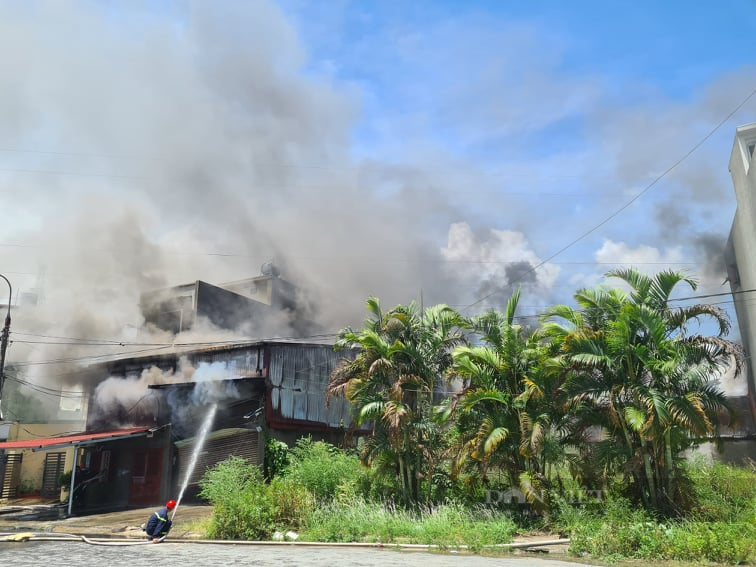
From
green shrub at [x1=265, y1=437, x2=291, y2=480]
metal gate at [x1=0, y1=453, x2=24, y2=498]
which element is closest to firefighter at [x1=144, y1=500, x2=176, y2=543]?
green shrub at [x1=265, y1=437, x2=291, y2=480]

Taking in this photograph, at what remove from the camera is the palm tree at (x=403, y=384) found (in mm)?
17266

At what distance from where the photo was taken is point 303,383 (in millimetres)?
26156

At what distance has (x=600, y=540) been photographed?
1223cm

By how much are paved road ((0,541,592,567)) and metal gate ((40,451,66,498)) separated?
731 inches

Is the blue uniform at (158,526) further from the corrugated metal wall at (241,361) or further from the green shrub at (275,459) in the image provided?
the corrugated metal wall at (241,361)

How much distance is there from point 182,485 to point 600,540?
18325mm

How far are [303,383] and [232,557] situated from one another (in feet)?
46.7

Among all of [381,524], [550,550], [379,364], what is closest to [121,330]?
[379,364]

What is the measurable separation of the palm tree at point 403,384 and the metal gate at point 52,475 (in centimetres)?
2104

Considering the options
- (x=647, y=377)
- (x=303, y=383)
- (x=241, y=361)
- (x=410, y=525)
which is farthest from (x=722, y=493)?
Result: (x=241, y=361)

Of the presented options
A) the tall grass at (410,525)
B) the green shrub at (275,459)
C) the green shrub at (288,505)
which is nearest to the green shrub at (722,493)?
the tall grass at (410,525)

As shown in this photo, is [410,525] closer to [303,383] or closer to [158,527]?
[158,527]

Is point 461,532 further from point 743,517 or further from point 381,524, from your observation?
point 743,517

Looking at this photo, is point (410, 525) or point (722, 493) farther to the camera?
point (722, 493)
